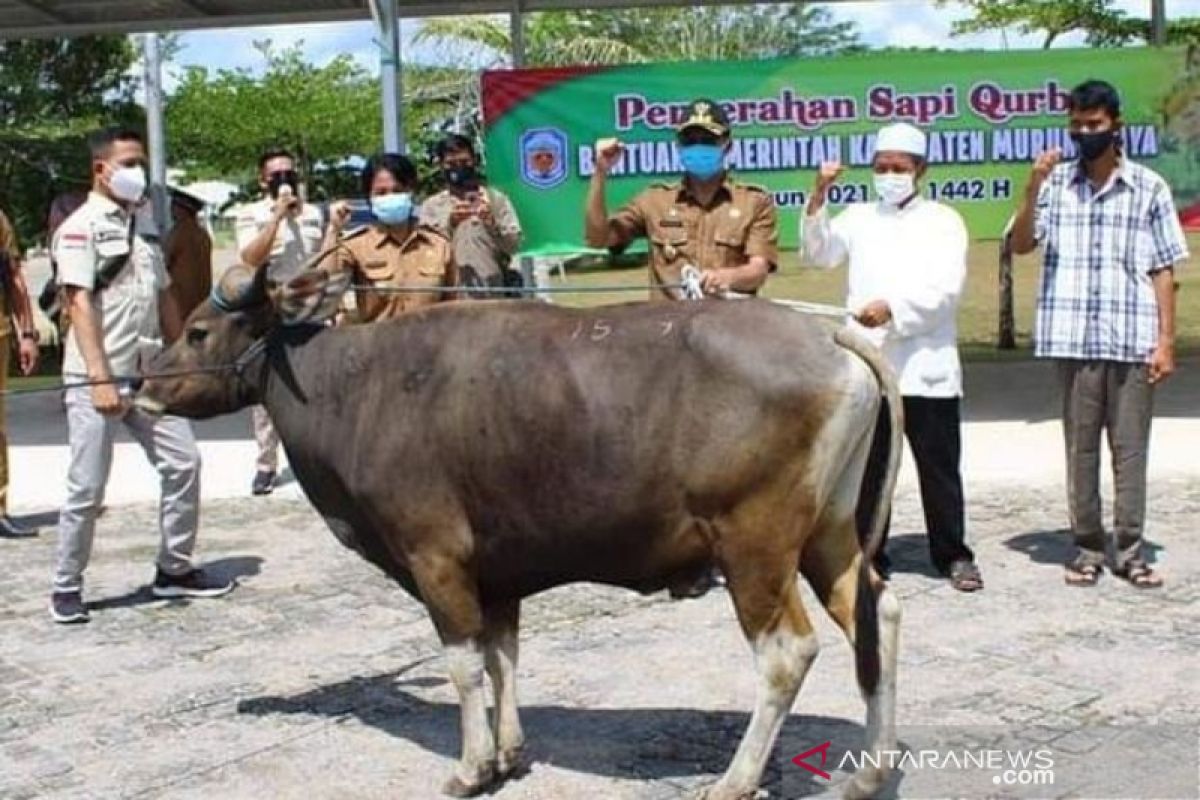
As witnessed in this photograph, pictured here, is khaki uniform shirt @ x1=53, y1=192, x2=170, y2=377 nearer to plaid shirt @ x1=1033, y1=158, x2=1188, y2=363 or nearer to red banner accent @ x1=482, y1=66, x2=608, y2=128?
plaid shirt @ x1=1033, y1=158, x2=1188, y2=363

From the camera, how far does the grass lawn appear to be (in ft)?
49.6

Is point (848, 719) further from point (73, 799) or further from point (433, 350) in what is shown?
point (73, 799)

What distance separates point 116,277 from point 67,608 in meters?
1.37

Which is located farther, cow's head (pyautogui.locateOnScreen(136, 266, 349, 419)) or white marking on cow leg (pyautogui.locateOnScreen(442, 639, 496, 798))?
cow's head (pyautogui.locateOnScreen(136, 266, 349, 419))

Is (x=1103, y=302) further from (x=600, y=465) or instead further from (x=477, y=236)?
(x=477, y=236)

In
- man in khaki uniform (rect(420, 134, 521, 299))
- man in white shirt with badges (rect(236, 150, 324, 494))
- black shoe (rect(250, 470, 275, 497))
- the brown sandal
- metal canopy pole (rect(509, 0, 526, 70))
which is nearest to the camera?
the brown sandal

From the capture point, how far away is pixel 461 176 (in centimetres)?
812

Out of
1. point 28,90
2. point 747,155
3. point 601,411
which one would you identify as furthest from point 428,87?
point 601,411

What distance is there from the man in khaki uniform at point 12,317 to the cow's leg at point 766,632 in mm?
5170

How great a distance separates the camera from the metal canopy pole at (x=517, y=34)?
11.7 meters

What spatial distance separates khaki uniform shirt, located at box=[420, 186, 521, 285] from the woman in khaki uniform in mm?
1501

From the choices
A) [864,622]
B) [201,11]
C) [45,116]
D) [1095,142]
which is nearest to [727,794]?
[864,622]

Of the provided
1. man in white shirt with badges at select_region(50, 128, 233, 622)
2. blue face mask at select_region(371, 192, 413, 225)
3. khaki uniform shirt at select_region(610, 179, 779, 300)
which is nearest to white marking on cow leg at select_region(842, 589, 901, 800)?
khaki uniform shirt at select_region(610, 179, 779, 300)

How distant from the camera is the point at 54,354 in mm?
18516
